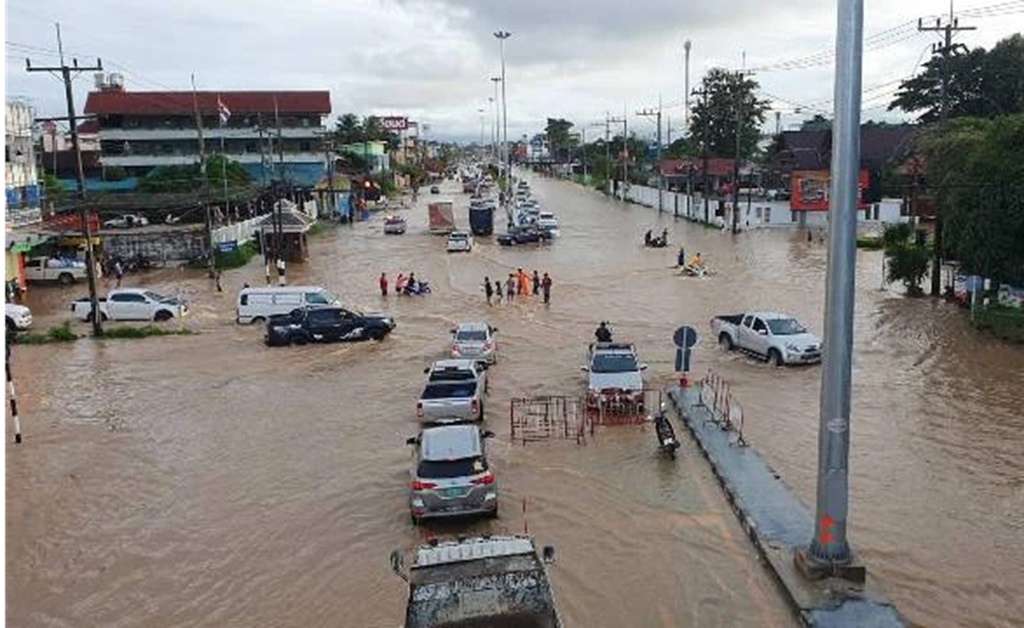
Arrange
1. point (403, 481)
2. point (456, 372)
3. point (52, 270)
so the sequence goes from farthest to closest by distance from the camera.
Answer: point (52, 270)
point (456, 372)
point (403, 481)

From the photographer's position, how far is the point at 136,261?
51812 millimetres

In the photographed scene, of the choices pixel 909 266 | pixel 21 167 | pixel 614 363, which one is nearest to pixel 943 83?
pixel 909 266

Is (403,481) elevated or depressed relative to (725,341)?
depressed

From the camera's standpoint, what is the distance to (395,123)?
172250 mm

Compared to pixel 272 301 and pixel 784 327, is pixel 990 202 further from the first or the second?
pixel 272 301

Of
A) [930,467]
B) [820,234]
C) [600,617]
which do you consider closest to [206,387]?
[600,617]

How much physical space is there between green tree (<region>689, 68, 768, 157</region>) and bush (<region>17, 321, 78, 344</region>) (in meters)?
83.3

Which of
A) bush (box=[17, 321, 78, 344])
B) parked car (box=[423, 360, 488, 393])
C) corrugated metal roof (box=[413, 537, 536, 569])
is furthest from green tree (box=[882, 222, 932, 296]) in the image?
bush (box=[17, 321, 78, 344])

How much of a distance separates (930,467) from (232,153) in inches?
3315

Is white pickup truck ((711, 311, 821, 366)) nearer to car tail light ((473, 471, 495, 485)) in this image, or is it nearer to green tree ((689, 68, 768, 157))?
car tail light ((473, 471, 495, 485))

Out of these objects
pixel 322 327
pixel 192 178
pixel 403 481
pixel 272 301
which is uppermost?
pixel 192 178

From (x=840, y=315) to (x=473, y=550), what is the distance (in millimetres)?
5328

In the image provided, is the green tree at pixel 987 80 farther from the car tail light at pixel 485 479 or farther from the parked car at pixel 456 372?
the car tail light at pixel 485 479

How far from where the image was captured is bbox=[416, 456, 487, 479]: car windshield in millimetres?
14109
